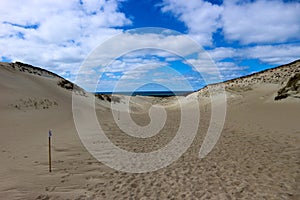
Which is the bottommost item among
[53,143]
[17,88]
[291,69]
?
[53,143]

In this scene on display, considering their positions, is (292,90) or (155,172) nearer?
(155,172)

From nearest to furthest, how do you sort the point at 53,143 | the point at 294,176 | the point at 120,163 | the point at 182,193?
the point at 182,193
the point at 294,176
the point at 120,163
the point at 53,143

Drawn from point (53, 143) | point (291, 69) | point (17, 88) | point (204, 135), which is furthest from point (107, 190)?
point (291, 69)

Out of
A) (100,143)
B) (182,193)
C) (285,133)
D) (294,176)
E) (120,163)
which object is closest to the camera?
(182,193)

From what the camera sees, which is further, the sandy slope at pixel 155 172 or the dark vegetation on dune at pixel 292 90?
the dark vegetation on dune at pixel 292 90

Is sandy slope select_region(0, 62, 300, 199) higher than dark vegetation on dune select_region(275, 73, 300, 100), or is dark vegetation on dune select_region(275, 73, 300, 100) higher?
dark vegetation on dune select_region(275, 73, 300, 100)

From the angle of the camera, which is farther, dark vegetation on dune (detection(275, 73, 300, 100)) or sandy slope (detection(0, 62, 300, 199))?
dark vegetation on dune (detection(275, 73, 300, 100))

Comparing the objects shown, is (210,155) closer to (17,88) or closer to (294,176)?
(294,176)

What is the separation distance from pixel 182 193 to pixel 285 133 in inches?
400

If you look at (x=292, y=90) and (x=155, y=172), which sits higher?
(x=292, y=90)

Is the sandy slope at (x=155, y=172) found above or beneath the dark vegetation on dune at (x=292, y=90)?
beneath

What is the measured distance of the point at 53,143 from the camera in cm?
1141

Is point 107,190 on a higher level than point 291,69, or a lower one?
lower

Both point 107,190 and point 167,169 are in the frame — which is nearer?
point 107,190
